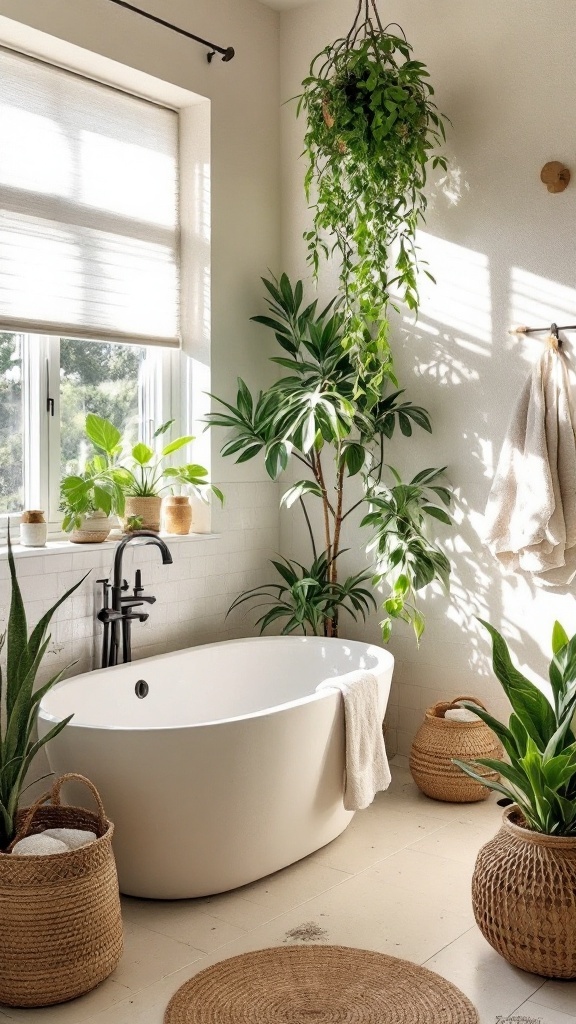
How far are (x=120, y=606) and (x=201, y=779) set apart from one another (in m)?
0.90

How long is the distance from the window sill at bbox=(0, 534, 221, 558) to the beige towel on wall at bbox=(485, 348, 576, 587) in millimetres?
1189

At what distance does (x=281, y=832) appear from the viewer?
3.16 meters

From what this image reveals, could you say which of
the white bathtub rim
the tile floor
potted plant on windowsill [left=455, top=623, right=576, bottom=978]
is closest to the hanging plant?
the white bathtub rim

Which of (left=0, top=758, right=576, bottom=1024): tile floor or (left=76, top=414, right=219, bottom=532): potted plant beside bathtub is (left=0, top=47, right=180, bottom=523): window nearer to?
(left=76, top=414, right=219, bottom=532): potted plant beside bathtub

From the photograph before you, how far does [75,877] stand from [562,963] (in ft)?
4.11

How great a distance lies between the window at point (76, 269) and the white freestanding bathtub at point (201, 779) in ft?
2.75

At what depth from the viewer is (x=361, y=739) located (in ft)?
11.1

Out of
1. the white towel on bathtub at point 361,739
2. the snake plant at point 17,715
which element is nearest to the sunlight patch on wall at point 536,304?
the white towel on bathtub at point 361,739

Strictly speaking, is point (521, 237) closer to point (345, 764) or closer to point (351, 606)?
point (351, 606)

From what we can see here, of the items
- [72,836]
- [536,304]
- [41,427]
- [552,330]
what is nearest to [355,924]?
[72,836]

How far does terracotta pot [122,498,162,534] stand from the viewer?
4004 millimetres

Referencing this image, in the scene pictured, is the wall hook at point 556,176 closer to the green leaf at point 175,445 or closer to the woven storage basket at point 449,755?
the green leaf at point 175,445

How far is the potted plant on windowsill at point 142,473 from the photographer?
3869 mm

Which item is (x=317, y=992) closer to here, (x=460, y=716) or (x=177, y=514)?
(x=460, y=716)
